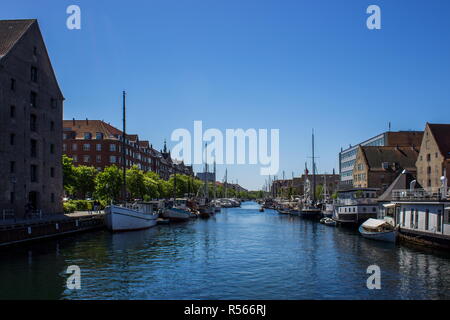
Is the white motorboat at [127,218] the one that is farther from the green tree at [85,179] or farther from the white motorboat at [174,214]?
the green tree at [85,179]

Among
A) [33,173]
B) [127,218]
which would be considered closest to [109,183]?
[127,218]

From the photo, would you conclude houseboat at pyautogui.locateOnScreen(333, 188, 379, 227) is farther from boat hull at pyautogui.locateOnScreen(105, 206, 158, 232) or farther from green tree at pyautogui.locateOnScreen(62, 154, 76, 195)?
green tree at pyautogui.locateOnScreen(62, 154, 76, 195)

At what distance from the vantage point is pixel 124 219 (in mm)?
53500

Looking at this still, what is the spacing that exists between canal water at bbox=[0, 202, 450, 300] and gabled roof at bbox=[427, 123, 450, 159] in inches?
1333

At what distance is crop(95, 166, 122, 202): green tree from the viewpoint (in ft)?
242

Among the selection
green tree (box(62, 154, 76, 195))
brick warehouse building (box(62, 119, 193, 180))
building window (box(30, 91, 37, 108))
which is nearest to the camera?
building window (box(30, 91, 37, 108))

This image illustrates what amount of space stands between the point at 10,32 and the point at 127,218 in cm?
2736

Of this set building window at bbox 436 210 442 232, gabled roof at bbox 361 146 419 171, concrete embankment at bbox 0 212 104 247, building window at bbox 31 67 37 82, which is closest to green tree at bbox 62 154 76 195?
concrete embankment at bbox 0 212 104 247

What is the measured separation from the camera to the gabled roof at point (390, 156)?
93.4m

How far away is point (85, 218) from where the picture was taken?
5350cm

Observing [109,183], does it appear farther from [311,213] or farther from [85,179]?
[311,213]

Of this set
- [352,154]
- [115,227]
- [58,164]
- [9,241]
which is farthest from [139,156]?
[9,241]
